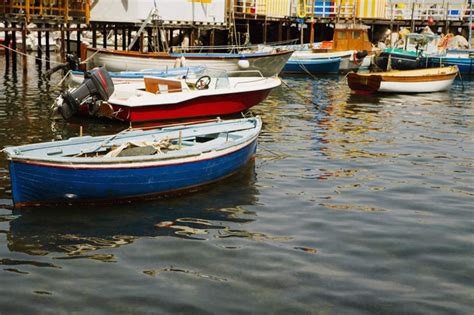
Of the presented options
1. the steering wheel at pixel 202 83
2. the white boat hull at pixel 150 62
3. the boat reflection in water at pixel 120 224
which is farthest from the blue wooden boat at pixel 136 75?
the boat reflection in water at pixel 120 224

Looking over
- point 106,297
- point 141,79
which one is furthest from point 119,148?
point 141,79

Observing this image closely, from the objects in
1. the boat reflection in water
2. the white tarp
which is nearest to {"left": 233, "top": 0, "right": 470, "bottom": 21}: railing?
the white tarp

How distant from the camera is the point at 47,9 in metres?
30.0

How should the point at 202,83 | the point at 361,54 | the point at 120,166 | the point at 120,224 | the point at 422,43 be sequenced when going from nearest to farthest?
the point at 120,224 → the point at 120,166 → the point at 202,83 → the point at 361,54 → the point at 422,43

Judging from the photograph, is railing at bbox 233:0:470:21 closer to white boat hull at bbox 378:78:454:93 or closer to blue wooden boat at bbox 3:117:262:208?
white boat hull at bbox 378:78:454:93

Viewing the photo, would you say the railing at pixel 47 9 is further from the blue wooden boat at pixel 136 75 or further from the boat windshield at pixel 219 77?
the boat windshield at pixel 219 77

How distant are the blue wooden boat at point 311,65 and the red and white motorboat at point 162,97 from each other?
57.1ft

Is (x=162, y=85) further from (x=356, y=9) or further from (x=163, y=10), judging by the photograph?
(x=356, y=9)

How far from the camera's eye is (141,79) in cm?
2248

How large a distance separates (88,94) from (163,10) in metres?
18.0

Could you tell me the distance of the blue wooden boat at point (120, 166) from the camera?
Answer: 11102mm

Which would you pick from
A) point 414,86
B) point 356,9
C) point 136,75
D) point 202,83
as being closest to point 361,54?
point 414,86

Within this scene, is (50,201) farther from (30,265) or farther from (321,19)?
(321,19)

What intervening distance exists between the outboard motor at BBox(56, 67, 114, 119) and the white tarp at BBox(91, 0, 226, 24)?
48.7 ft
